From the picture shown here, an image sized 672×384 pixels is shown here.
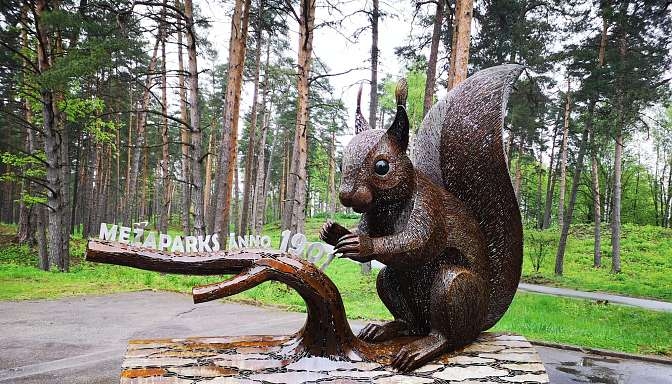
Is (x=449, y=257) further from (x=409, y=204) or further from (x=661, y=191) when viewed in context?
(x=661, y=191)

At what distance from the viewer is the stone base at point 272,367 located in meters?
2.03

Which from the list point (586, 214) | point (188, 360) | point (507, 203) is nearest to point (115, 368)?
point (188, 360)

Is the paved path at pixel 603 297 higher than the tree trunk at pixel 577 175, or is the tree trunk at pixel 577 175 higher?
the tree trunk at pixel 577 175

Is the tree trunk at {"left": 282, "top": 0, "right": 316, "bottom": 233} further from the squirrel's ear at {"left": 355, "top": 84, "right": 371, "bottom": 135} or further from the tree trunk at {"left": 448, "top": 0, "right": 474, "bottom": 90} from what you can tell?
the squirrel's ear at {"left": 355, "top": 84, "right": 371, "bottom": 135}

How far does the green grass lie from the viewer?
14.0 meters

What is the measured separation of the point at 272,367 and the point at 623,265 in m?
20.4

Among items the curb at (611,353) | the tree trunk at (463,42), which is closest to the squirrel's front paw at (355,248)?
the curb at (611,353)

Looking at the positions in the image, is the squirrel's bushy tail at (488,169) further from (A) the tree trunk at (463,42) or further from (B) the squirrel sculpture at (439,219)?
(A) the tree trunk at (463,42)

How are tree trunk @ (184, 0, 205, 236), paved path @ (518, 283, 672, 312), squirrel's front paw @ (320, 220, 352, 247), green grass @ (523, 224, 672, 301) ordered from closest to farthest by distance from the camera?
squirrel's front paw @ (320, 220, 352, 247)
tree trunk @ (184, 0, 205, 236)
paved path @ (518, 283, 672, 312)
green grass @ (523, 224, 672, 301)

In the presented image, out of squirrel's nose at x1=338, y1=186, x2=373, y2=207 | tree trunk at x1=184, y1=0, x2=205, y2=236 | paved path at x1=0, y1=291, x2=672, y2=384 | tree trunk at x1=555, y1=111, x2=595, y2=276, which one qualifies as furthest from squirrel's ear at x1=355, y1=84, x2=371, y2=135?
tree trunk at x1=555, y1=111, x2=595, y2=276

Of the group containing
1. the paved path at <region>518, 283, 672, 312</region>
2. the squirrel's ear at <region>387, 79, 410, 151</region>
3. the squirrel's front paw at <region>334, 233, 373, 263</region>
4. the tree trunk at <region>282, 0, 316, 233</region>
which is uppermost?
the tree trunk at <region>282, 0, 316, 233</region>

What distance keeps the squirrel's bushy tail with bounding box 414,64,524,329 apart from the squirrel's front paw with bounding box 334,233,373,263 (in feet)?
2.63

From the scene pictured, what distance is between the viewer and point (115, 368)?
3980 mm

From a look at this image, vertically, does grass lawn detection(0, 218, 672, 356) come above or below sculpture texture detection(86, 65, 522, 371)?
below
